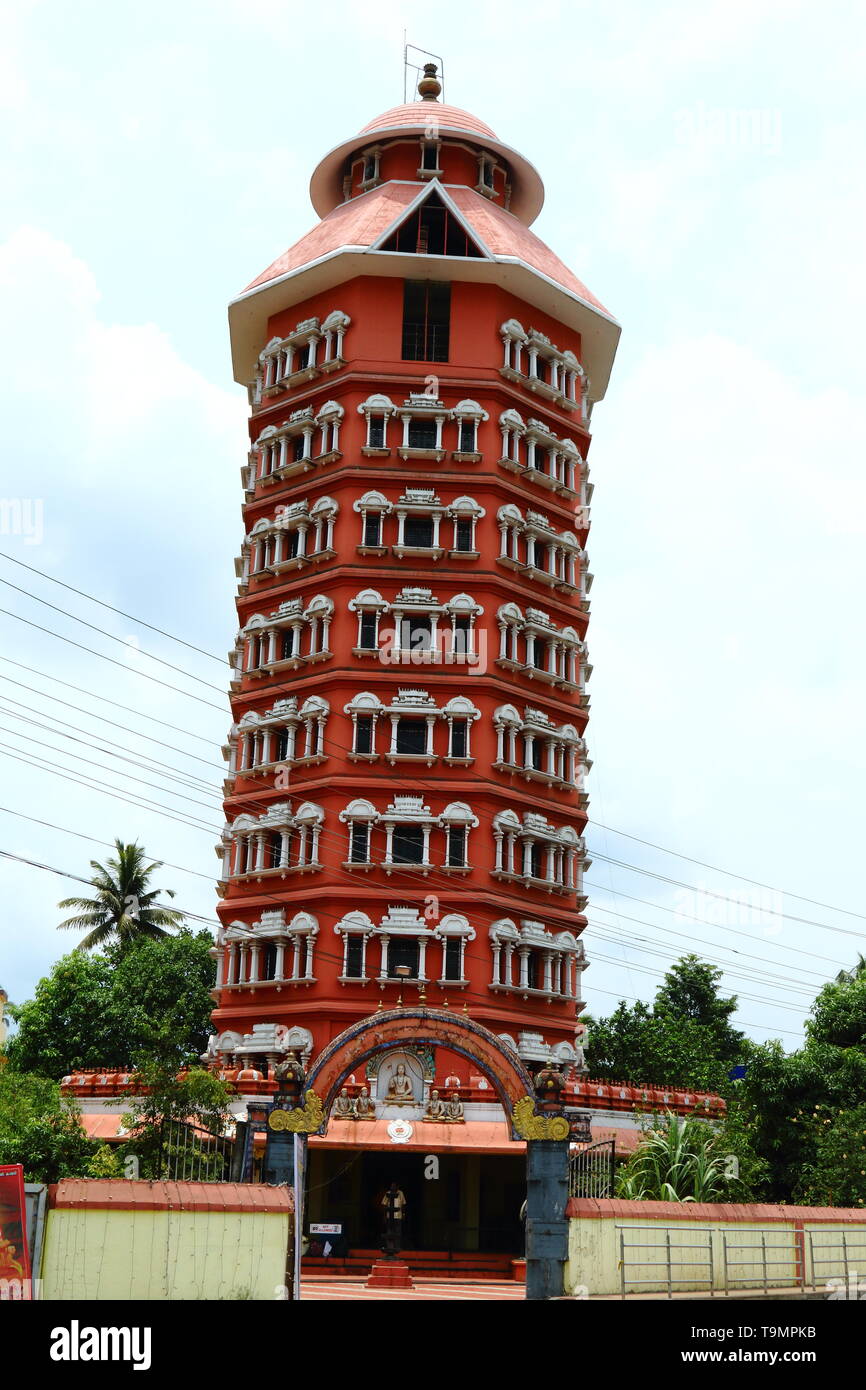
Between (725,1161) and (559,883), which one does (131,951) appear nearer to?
(559,883)

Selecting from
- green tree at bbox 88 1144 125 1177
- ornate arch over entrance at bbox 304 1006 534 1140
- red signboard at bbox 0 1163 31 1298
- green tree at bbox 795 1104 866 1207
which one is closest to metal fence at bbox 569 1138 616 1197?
ornate arch over entrance at bbox 304 1006 534 1140

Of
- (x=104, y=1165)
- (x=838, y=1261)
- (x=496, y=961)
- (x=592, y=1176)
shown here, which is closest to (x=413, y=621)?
(x=496, y=961)

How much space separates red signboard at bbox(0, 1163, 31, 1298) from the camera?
21.8m

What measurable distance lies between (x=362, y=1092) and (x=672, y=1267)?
687 inches

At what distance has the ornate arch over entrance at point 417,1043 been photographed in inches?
1259

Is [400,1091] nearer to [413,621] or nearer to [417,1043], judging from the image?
[417,1043]

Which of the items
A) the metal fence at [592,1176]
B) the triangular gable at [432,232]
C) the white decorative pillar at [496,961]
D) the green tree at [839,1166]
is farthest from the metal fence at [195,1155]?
the triangular gable at [432,232]

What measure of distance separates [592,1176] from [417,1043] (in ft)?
19.2

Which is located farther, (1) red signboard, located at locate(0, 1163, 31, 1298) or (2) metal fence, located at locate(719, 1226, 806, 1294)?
(2) metal fence, located at locate(719, 1226, 806, 1294)

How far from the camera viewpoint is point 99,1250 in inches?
944

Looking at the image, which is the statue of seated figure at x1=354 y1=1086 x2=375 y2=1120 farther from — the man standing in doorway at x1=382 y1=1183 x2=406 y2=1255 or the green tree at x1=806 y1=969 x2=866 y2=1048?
the green tree at x1=806 y1=969 x2=866 y2=1048

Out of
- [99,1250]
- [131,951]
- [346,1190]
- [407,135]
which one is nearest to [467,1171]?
[346,1190]

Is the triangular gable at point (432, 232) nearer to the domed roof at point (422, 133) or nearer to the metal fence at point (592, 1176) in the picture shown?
the domed roof at point (422, 133)

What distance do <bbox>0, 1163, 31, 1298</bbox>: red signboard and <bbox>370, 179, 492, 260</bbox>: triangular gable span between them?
44.4 metres
